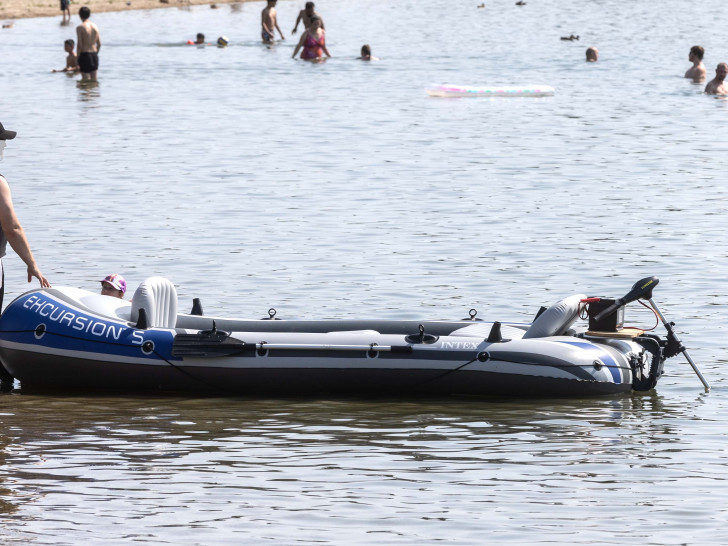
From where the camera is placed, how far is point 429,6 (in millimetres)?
66375

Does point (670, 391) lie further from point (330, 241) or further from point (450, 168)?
point (450, 168)

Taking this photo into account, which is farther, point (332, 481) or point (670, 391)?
point (670, 391)

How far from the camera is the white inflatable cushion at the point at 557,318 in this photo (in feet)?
33.7

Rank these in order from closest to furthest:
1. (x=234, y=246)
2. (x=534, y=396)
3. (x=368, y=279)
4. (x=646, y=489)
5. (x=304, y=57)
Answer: (x=646, y=489) < (x=534, y=396) < (x=368, y=279) < (x=234, y=246) < (x=304, y=57)

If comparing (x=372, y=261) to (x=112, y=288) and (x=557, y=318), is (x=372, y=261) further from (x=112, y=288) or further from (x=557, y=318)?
(x=557, y=318)

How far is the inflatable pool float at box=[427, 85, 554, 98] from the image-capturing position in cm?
3186

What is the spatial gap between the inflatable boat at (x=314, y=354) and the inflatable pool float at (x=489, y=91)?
21.8 meters

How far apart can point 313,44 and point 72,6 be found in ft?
72.1

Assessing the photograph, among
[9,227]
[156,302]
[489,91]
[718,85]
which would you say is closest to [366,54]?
[489,91]

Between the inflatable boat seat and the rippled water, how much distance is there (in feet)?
2.09

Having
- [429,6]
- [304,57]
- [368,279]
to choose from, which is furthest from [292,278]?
[429,6]

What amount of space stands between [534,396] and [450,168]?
1201 centimetres

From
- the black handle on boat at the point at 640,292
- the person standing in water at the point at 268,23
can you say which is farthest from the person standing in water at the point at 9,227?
the person standing in water at the point at 268,23

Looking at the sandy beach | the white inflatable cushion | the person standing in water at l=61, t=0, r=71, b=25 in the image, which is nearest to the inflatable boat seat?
the white inflatable cushion
